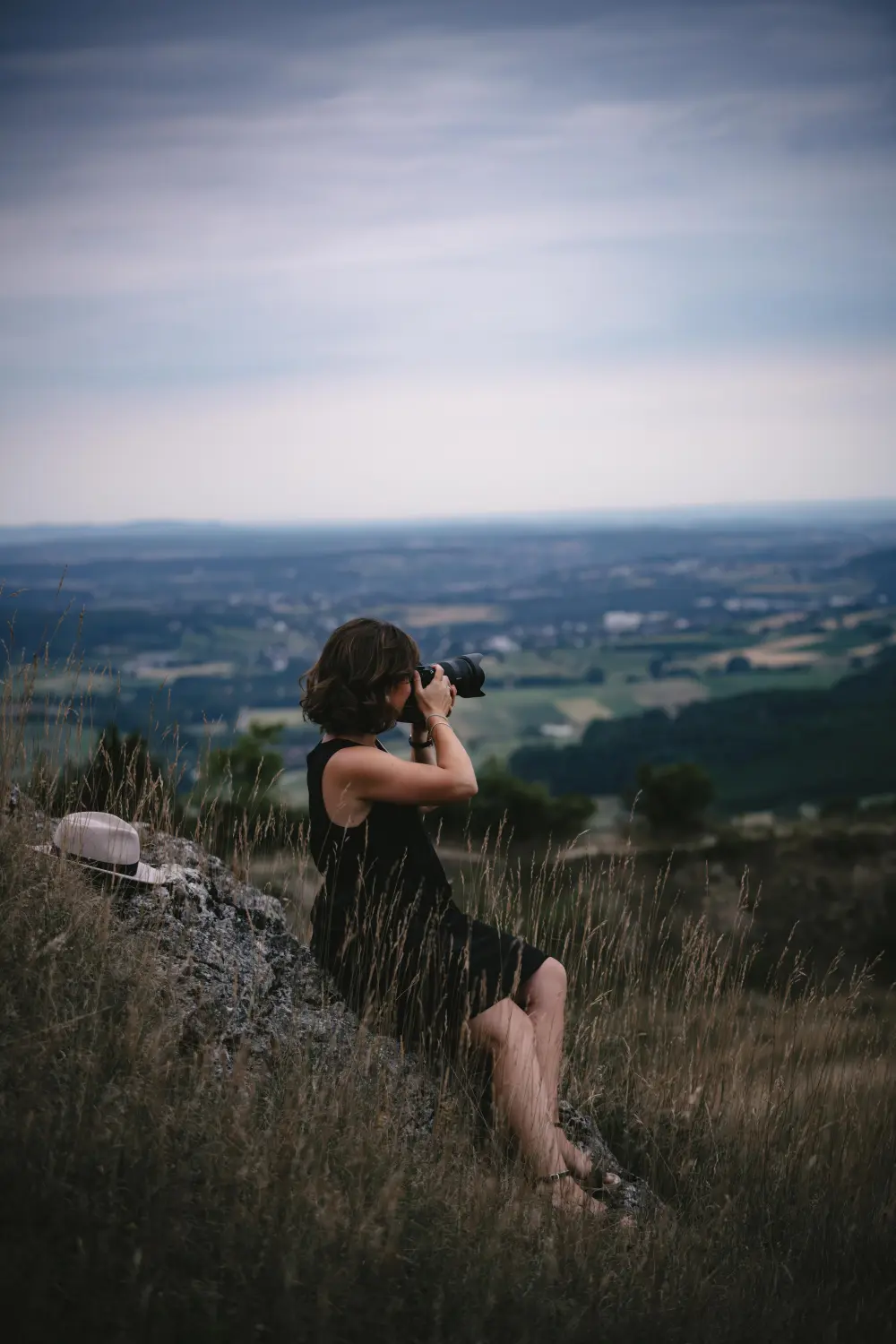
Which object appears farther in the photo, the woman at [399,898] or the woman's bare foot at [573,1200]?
the woman at [399,898]

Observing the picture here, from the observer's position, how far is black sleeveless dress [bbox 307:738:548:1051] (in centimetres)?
251

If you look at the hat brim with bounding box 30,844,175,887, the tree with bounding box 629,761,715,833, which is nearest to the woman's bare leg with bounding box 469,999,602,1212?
the hat brim with bounding box 30,844,175,887

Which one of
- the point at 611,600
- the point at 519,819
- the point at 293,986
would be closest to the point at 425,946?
the point at 293,986

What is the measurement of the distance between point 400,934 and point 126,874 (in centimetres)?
71

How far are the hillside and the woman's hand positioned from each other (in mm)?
28279

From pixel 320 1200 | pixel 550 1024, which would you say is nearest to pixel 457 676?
pixel 550 1024

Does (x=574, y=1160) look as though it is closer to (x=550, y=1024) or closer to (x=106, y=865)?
(x=550, y=1024)

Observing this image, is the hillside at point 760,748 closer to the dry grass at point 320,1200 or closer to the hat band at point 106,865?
the dry grass at point 320,1200

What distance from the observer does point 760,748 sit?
40312mm

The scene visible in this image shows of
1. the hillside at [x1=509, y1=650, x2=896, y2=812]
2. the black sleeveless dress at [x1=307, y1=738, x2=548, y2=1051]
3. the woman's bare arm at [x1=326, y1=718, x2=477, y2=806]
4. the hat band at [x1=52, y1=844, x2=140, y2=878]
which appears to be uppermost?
the woman's bare arm at [x1=326, y1=718, x2=477, y2=806]

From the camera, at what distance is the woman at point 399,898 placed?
2.49 meters

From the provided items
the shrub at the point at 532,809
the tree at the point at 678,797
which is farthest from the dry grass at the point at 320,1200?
the tree at the point at 678,797

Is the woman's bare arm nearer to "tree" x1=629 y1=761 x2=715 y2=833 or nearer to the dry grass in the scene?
the dry grass

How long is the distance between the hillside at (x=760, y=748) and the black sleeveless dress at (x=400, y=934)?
28427 mm
